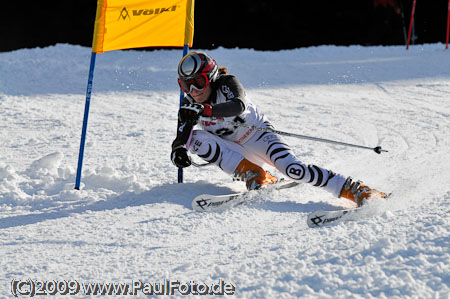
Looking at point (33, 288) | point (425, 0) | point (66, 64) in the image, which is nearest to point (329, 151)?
point (33, 288)

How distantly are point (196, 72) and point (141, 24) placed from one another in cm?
78

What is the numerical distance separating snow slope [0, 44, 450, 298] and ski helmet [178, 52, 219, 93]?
800 mm

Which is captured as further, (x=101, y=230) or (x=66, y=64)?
(x=66, y=64)

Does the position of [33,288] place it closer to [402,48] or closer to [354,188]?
[354,188]

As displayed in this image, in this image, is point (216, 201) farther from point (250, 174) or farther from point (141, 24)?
point (141, 24)

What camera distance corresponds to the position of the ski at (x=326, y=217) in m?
3.43

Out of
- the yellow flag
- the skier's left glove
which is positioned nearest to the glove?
the skier's left glove

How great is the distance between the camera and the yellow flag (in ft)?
14.3

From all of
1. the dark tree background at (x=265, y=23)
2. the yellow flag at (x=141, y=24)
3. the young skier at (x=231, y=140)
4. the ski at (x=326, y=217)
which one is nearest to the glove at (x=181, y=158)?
the young skier at (x=231, y=140)

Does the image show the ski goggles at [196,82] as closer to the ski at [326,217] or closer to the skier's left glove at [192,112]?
the skier's left glove at [192,112]

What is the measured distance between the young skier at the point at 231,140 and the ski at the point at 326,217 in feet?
0.88

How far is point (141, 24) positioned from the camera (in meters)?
4.45

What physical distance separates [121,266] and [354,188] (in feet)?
5.69

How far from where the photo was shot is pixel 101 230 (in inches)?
137
